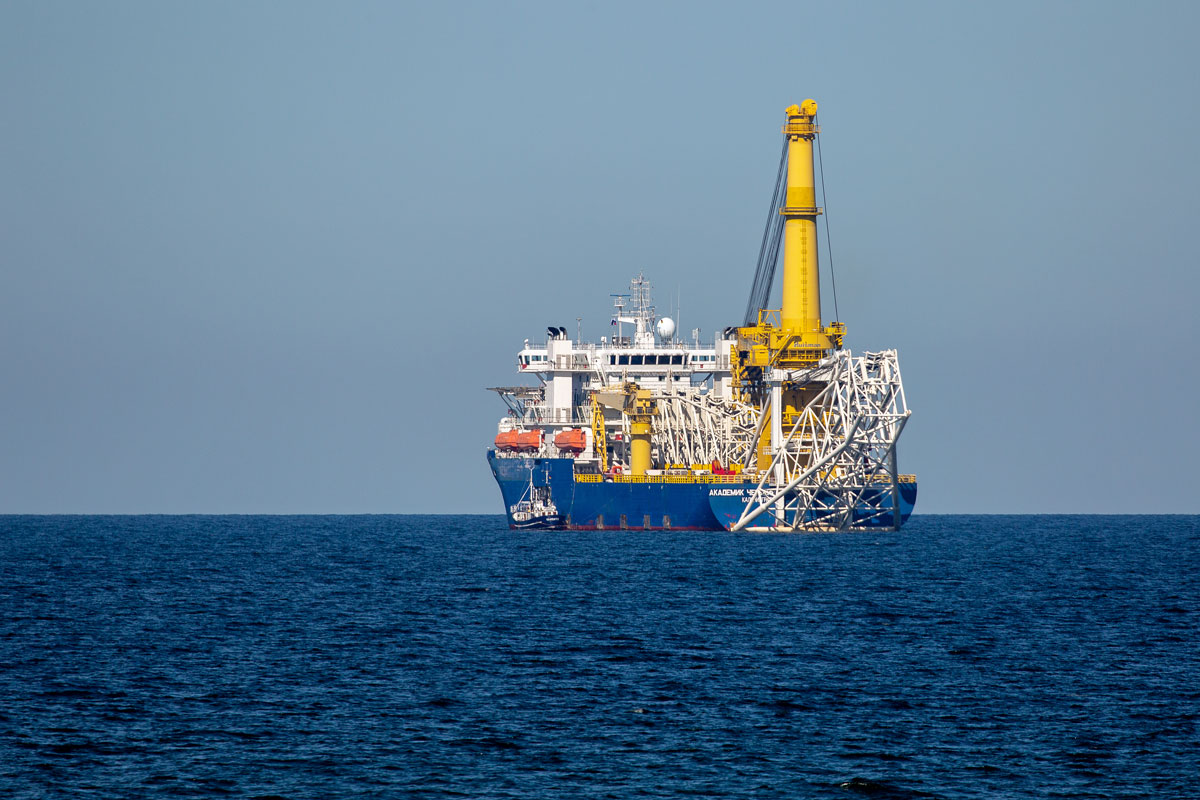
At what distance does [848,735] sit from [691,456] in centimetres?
6223

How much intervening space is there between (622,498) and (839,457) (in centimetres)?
1597

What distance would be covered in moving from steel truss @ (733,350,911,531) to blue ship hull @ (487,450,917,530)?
6.79 feet

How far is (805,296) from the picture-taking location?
76.9 meters

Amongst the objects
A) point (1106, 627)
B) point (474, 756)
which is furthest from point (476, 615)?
point (474, 756)

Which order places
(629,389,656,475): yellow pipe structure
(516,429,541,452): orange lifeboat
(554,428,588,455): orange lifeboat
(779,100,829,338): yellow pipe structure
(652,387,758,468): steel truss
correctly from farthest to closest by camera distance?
(516,429,541,452): orange lifeboat
(554,428,588,455): orange lifeboat
(652,387,758,468): steel truss
(629,389,656,475): yellow pipe structure
(779,100,829,338): yellow pipe structure

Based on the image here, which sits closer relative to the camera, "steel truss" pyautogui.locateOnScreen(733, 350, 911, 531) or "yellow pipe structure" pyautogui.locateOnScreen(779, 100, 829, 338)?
"steel truss" pyautogui.locateOnScreen(733, 350, 911, 531)

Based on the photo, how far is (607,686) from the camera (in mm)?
30000

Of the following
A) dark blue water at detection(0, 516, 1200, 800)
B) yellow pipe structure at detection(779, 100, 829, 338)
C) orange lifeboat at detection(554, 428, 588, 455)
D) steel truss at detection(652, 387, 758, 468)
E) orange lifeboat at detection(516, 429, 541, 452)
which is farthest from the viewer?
orange lifeboat at detection(516, 429, 541, 452)

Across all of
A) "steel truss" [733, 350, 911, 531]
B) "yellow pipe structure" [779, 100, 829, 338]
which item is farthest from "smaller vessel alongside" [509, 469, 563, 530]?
"yellow pipe structure" [779, 100, 829, 338]

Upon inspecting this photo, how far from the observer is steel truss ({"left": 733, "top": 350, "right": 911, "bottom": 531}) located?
230 feet

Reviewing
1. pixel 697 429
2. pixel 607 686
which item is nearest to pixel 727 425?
pixel 697 429

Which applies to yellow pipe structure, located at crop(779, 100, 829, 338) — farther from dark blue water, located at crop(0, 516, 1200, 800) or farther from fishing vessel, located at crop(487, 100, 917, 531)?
dark blue water, located at crop(0, 516, 1200, 800)

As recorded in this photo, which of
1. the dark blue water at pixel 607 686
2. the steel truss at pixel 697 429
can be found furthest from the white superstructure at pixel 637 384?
the dark blue water at pixel 607 686

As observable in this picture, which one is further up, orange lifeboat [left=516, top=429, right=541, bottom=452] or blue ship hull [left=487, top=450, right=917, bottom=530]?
orange lifeboat [left=516, top=429, right=541, bottom=452]
